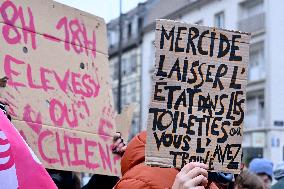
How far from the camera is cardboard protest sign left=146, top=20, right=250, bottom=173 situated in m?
2.21

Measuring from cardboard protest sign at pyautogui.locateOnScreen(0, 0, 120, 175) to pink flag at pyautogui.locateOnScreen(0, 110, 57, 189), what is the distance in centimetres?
125

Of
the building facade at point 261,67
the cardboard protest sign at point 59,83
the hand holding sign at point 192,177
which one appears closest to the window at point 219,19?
the building facade at point 261,67

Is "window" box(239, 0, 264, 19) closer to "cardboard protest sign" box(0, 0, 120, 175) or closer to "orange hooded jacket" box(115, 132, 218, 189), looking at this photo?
"cardboard protest sign" box(0, 0, 120, 175)

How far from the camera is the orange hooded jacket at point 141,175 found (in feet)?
7.28

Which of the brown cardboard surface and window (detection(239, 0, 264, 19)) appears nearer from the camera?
the brown cardboard surface

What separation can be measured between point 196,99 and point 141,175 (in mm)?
345

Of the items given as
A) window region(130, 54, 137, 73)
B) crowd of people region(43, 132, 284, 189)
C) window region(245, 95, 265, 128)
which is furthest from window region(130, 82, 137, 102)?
crowd of people region(43, 132, 284, 189)

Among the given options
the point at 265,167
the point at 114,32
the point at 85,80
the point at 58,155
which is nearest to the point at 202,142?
the point at 58,155

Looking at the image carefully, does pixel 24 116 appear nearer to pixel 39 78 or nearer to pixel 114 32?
pixel 39 78

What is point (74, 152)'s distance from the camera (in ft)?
10.1

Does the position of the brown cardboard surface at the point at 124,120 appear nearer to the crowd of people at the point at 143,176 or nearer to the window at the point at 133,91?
the crowd of people at the point at 143,176

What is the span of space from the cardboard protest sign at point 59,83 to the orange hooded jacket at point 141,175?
2.14 ft

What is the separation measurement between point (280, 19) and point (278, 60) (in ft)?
5.64

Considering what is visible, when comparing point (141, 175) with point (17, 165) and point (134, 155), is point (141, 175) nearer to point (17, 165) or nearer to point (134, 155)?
point (134, 155)
